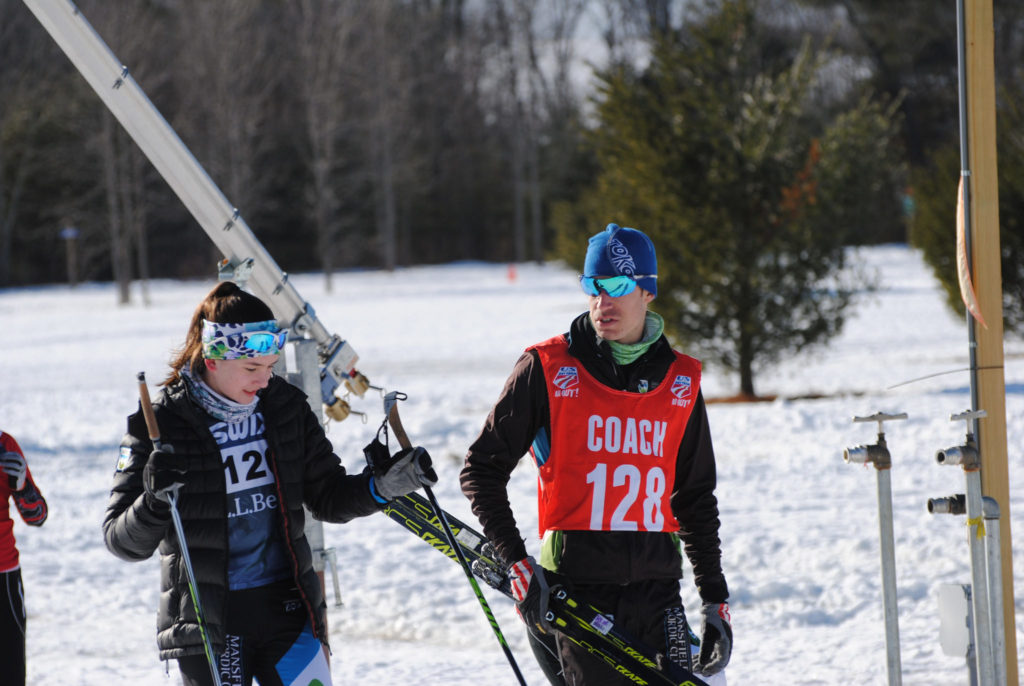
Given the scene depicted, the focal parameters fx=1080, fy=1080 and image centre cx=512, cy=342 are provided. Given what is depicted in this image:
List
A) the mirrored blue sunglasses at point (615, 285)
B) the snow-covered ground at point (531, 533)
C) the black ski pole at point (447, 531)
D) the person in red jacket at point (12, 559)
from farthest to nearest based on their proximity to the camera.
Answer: the snow-covered ground at point (531, 533), the person in red jacket at point (12, 559), the black ski pole at point (447, 531), the mirrored blue sunglasses at point (615, 285)

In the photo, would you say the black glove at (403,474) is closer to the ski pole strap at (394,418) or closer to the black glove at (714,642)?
the ski pole strap at (394,418)

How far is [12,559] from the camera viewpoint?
11.6 ft

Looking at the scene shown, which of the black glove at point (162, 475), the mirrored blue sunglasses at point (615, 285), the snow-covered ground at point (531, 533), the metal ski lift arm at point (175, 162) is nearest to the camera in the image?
the black glove at point (162, 475)

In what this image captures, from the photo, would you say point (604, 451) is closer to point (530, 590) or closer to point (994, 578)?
point (530, 590)

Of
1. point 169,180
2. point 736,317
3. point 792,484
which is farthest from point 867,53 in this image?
point 169,180

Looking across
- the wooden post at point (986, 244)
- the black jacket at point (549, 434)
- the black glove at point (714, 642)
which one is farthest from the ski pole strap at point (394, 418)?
the wooden post at point (986, 244)

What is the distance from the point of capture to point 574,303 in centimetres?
2908

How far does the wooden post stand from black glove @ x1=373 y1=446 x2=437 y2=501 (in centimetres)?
184

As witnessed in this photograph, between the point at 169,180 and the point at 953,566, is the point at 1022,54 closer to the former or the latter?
the point at 953,566

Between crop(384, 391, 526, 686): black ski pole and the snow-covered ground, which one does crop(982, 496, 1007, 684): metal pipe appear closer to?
the snow-covered ground

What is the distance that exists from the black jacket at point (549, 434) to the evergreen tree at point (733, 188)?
9.88 m

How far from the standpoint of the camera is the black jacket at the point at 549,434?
2893mm

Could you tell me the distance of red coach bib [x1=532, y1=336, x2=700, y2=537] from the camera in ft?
9.52

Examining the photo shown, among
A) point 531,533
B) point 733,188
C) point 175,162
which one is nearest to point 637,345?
point 175,162
